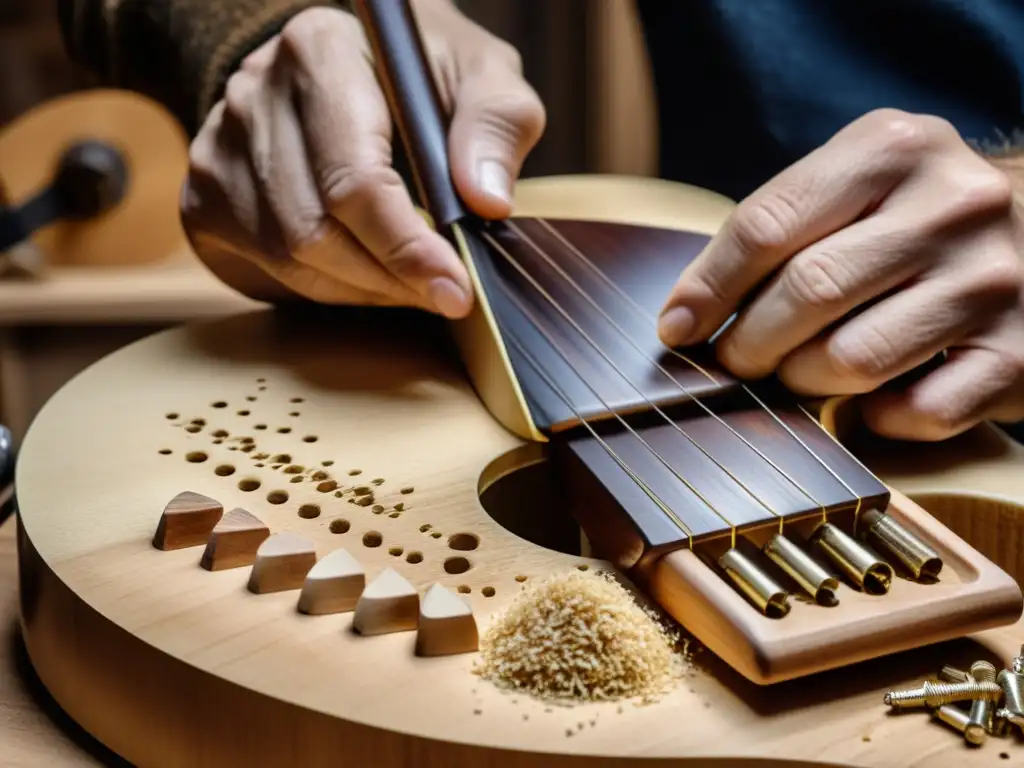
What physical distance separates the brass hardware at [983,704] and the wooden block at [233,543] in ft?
1.25

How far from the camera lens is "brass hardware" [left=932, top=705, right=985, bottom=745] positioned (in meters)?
0.52

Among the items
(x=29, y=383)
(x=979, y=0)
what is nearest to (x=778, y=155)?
(x=979, y=0)

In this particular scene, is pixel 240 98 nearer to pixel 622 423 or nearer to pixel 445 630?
pixel 622 423

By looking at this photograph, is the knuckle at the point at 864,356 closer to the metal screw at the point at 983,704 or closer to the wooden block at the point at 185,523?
the metal screw at the point at 983,704

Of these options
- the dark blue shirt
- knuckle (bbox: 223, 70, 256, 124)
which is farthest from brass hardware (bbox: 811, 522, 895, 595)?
the dark blue shirt

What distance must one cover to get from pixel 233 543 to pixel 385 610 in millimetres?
116

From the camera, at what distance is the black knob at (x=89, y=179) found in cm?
188

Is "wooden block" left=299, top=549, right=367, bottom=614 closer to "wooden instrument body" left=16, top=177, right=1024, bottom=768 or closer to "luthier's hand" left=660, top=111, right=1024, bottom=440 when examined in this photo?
"wooden instrument body" left=16, top=177, right=1024, bottom=768

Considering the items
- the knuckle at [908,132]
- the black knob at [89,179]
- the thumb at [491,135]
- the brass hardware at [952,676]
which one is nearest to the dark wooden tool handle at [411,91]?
the thumb at [491,135]

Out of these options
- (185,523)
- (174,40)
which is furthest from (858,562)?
(174,40)

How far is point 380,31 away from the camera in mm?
1034

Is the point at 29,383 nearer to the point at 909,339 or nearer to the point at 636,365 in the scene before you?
the point at 636,365

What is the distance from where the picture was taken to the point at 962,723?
52cm

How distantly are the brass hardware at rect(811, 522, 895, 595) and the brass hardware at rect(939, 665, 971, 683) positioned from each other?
0.05m
